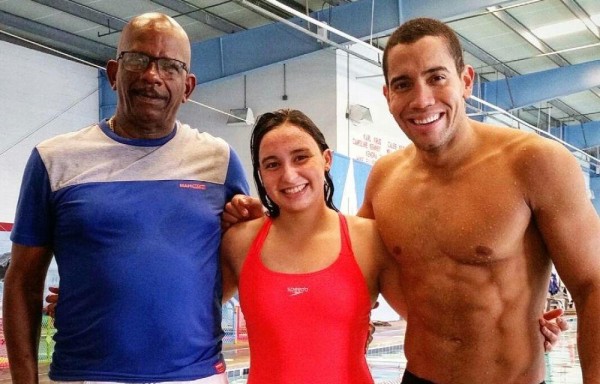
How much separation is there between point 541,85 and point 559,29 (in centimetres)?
161

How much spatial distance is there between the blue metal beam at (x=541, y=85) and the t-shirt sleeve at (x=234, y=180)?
39.2ft

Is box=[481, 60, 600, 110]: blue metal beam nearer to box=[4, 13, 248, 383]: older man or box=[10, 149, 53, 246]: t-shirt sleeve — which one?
box=[4, 13, 248, 383]: older man

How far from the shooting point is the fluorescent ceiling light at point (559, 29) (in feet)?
38.8

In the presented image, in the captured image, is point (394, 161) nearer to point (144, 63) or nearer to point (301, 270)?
point (301, 270)

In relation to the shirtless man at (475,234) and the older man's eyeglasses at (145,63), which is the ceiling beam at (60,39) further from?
the shirtless man at (475,234)

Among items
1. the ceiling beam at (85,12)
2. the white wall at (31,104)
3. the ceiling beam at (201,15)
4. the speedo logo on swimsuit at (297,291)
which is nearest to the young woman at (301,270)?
the speedo logo on swimsuit at (297,291)

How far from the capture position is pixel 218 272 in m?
2.32

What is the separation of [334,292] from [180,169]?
2.19ft

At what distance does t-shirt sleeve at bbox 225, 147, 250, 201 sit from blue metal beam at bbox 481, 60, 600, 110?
39.2ft

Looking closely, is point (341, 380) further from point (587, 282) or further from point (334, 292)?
point (587, 282)

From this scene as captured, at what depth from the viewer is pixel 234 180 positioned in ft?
7.98

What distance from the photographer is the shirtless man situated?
2.11 m

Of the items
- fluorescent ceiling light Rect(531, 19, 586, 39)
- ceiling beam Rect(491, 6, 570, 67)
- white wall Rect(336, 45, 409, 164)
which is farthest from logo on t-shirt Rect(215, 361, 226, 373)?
fluorescent ceiling light Rect(531, 19, 586, 39)

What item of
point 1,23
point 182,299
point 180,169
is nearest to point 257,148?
point 180,169
